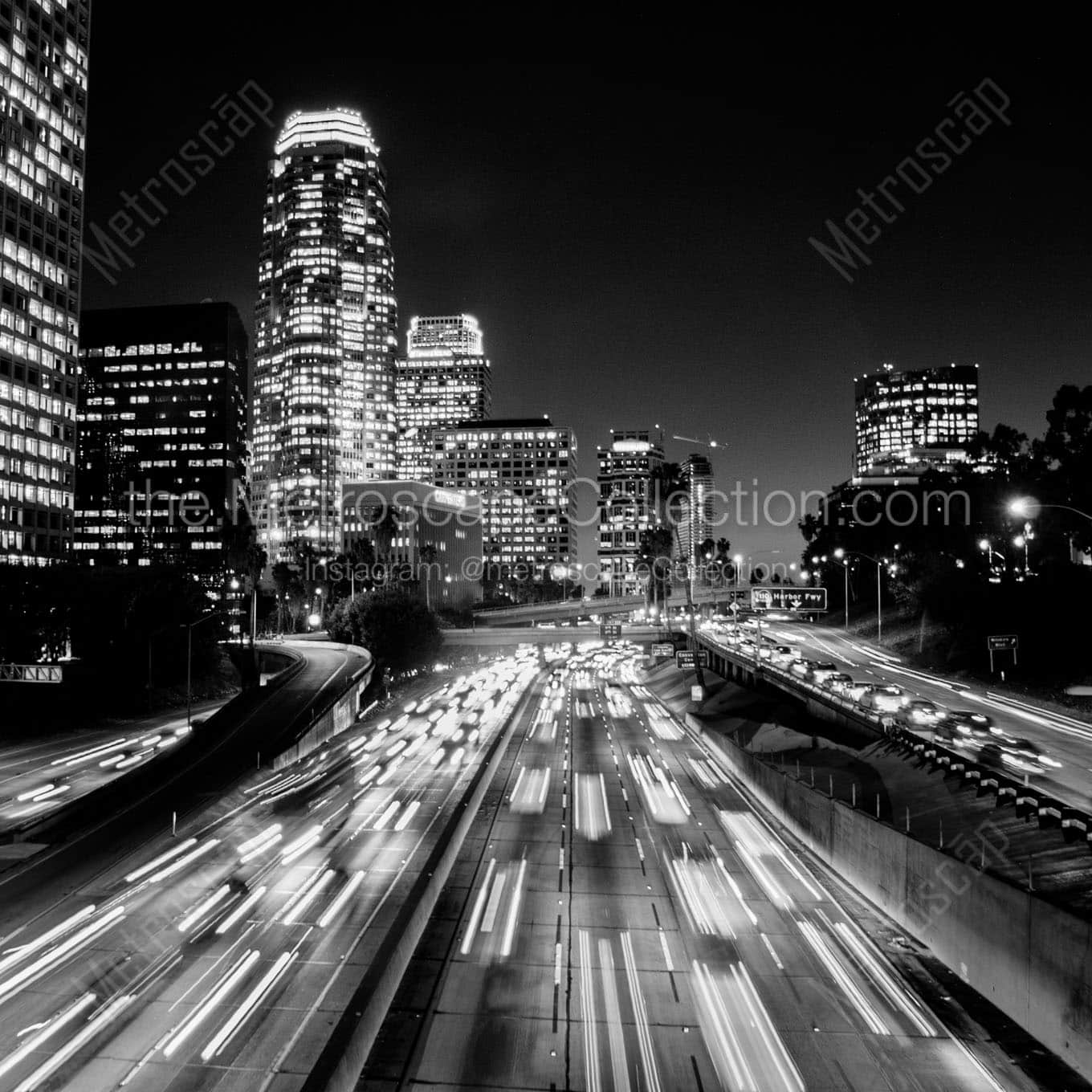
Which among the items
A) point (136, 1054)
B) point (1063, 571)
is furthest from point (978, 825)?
point (1063, 571)

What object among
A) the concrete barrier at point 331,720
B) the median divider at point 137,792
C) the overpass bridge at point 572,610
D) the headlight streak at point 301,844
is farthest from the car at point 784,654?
the headlight streak at point 301,844

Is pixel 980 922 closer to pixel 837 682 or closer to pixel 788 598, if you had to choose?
pixel 837 682

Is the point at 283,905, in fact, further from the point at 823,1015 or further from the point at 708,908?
the point at 823,1015

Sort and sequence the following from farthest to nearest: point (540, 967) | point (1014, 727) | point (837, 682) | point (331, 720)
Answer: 1. point (837, 682)
2. point (331, 720)
3. point (1014, 727)
4. point (540, 967)

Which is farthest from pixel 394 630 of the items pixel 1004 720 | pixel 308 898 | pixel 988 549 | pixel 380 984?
pixel 380 984

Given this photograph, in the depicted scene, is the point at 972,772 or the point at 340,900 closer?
the point at 340,900

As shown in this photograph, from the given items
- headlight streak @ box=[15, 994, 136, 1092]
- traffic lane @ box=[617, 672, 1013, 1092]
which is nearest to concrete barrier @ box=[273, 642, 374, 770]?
traffic lane @ box=[617, 672, 1013, 1092]

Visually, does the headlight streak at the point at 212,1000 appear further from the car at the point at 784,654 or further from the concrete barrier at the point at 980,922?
the car at the point at 784,654
